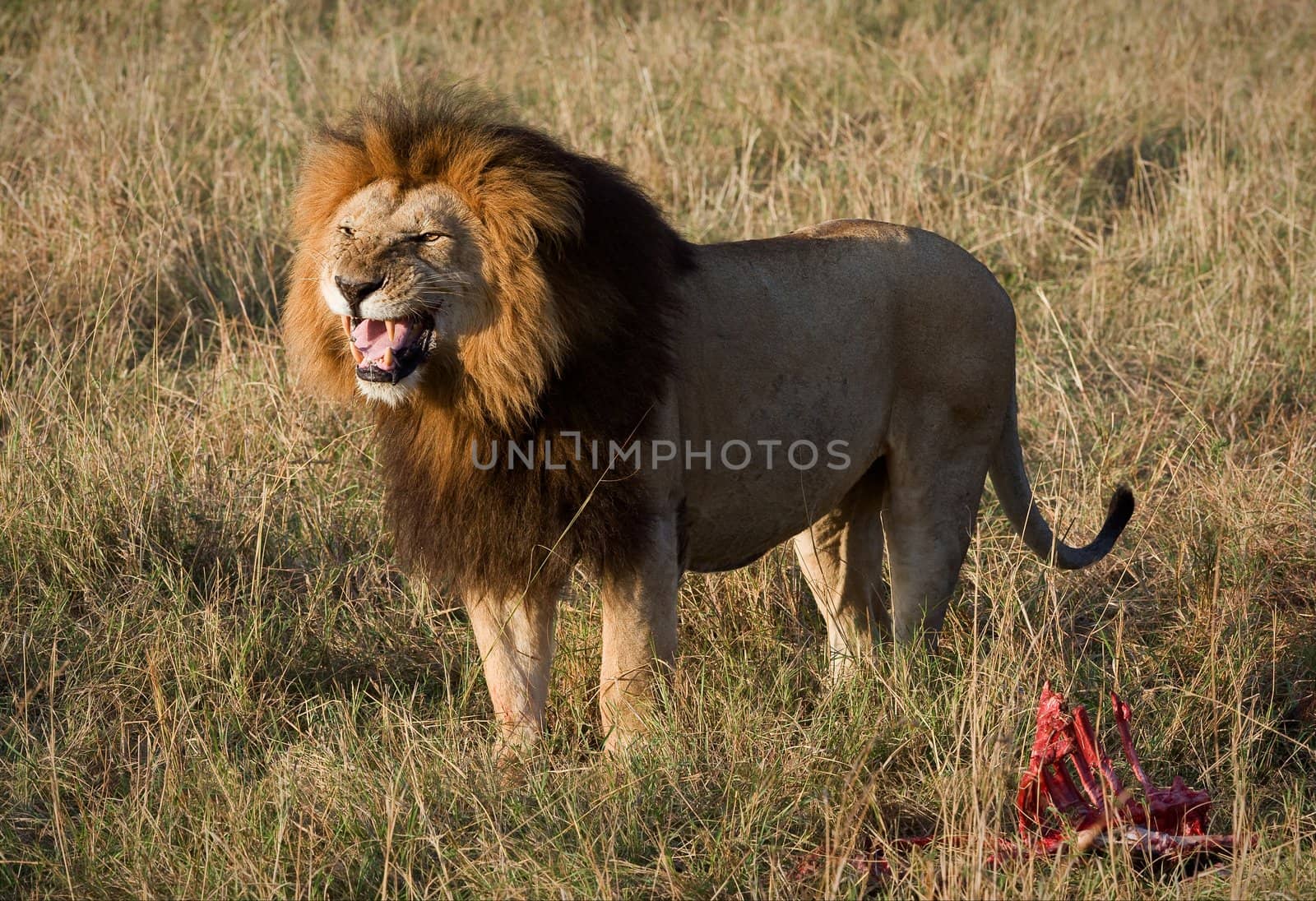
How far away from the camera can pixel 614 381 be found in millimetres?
3225

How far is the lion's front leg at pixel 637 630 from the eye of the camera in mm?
3336

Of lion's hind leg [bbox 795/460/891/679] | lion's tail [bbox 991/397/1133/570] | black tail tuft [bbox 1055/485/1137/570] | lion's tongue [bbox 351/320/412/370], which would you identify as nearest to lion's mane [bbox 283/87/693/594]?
lion's tongue [bbox 351/320/412/370]

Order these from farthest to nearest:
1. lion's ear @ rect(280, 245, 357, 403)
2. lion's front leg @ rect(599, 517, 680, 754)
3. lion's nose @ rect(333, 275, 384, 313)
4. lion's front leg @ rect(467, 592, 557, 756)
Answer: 1. lion's front leg @ rect(467, 592, 557, 756)
2. lion's front leg @ rect(599, 517, 680, 754)
3. lion's ear @ rect(280, 245, 357, 403)
4. lion's nose @ rect(333, 275, 384, 313)

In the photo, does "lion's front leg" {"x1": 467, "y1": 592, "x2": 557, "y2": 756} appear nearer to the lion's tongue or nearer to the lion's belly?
the lion's belly

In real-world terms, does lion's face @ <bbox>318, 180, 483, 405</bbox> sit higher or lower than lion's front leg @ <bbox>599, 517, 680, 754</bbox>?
higher

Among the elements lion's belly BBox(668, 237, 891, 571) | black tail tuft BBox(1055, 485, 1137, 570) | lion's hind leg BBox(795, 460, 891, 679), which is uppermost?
lion's belly BBox(668, 237, 891, 571)

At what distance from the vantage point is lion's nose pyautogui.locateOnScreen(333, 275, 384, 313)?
295 centimetres

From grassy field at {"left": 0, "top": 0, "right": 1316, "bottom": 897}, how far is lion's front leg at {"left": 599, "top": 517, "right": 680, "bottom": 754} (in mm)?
109

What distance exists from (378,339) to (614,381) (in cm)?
52

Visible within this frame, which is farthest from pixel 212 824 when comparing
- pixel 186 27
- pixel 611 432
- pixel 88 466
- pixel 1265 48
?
pixel 1265 48

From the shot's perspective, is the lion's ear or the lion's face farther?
the lion's ear

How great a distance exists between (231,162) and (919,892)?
16.9 feet

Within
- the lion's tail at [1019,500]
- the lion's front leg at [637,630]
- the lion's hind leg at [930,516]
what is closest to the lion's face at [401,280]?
the lion's front leg at [637,630]

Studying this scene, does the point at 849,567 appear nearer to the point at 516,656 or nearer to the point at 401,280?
the point at 516,656
